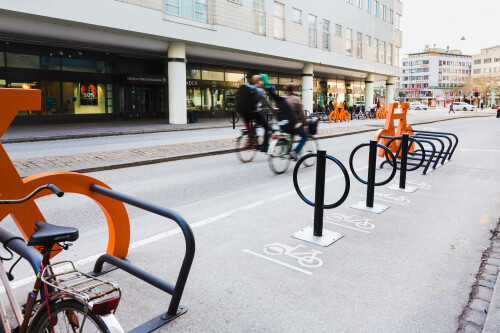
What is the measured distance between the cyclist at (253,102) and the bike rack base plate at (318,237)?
4946mm

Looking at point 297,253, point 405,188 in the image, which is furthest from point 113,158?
point 297,253

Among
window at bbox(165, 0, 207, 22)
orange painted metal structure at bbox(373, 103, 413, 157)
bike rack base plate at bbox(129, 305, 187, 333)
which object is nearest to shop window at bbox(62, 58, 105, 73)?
window at bbox(165, 0, 207, 22)

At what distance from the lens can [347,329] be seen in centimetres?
313

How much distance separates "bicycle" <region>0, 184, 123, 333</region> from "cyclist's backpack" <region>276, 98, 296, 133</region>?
7.89 meters

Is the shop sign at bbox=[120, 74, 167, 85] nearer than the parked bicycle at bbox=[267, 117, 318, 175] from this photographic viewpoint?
No

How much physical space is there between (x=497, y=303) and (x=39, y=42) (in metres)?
24.6

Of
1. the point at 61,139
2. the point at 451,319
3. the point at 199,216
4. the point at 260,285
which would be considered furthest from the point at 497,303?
the point at 61,139

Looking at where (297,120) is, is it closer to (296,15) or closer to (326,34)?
(296,15)

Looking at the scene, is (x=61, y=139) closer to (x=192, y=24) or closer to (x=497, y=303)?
(x=192, y=24)

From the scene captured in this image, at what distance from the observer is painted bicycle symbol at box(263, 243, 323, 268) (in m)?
4.37

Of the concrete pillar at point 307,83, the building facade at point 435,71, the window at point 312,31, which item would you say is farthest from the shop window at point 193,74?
the building facade at point 435,71

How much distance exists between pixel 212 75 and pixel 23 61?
14.3m

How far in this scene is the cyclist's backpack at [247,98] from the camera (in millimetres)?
9812

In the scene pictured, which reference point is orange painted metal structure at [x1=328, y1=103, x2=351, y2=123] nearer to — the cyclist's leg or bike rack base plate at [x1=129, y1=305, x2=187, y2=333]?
the cyclist's leg
